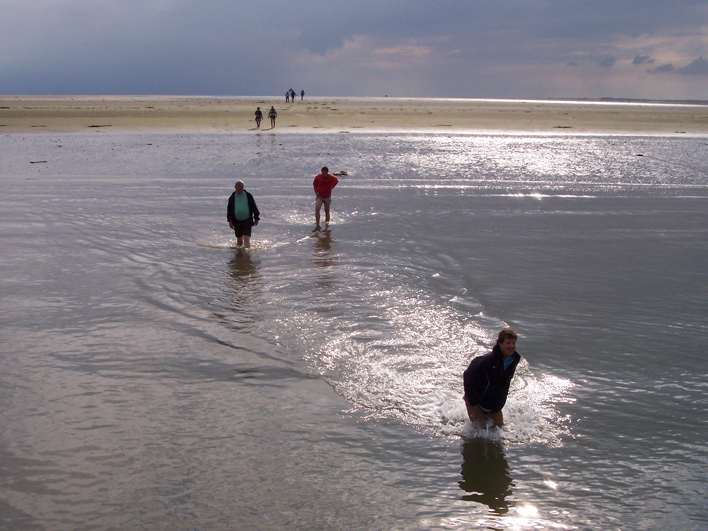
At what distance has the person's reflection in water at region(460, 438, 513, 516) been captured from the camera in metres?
5.54

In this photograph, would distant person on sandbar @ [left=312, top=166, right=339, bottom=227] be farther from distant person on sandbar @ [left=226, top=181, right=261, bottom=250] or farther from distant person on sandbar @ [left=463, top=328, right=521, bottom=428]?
distant person on sandbar @ [left=463, top=328, right=521, bottom=428]

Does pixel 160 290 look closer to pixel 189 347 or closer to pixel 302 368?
pixel 189 347

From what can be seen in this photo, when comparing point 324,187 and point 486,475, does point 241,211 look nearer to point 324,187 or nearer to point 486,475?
point 324,187

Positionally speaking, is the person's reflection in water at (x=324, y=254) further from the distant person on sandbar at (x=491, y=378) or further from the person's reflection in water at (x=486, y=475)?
the person's reflection in water at (x=486, y=475)

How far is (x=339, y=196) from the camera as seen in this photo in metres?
20.6

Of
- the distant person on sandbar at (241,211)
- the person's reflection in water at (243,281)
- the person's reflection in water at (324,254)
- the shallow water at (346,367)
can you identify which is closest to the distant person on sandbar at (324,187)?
the shallow water at (346,367)

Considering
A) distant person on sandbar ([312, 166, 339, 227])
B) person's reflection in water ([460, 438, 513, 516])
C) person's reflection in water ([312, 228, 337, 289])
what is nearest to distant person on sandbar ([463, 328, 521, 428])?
person's reflection in water ([460, 438, 513, 516])

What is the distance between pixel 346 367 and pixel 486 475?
2733 millimetres

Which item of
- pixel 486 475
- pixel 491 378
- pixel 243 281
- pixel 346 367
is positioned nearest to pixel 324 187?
pixel 243 281

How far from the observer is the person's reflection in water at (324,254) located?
458 inches

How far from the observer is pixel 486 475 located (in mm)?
5879

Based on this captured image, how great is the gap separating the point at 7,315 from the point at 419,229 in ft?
32.4

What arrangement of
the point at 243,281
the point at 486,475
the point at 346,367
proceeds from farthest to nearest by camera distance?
the point at 243,281 < the point at 346,367 < the point at 486,475

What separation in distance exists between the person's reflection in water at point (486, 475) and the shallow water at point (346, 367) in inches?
0.9
